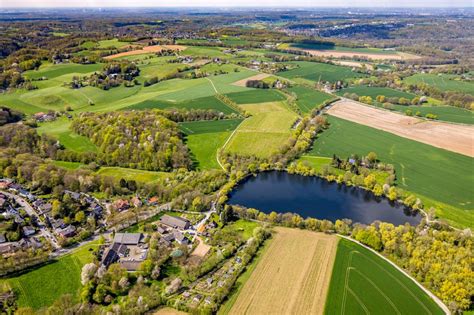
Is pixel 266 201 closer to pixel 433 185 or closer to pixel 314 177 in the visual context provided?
pixel 314 177

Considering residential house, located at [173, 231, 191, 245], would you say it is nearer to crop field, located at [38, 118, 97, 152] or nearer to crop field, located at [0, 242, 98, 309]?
crop field, located at [0, 242, 98, 309]

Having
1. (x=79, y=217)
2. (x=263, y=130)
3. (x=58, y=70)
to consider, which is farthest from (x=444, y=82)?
(x=58, y=70)

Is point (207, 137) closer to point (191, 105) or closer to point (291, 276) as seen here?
point (191, 105)

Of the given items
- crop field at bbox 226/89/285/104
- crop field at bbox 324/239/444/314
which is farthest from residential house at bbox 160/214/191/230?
crop field at bbox 226/89/285/104

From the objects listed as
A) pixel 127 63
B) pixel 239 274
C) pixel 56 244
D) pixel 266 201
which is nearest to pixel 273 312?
pixel 239 274

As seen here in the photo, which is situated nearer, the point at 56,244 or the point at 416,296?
the point at 416,296
